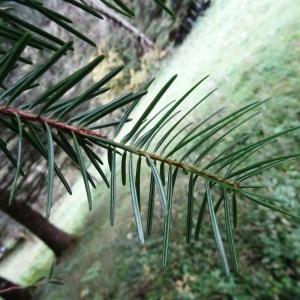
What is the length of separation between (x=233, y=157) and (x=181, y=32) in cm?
802

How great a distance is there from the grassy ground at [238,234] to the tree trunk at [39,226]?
0.19m

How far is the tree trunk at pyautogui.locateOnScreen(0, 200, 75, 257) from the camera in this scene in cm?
376

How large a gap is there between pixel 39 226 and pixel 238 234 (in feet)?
8.01

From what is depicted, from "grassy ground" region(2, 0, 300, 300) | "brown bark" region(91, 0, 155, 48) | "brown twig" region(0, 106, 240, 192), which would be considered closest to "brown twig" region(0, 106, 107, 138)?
"brown twig" region(0, 106, 240, 192)

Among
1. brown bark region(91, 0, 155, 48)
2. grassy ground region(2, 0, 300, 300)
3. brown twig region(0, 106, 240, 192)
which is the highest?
brown bark region(91, 0, 155, 48)

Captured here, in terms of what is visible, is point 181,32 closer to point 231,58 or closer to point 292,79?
point 231,58

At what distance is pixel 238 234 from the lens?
8.20 ft

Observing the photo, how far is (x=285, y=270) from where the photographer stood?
7.06ft

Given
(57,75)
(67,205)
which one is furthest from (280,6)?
(67,205)

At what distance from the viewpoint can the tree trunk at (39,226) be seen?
12.3 feet

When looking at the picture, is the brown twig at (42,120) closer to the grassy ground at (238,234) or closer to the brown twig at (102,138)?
the brown twig at (102,138)

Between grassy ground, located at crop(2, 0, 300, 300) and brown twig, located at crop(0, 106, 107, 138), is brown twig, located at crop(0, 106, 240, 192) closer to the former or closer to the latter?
brown twig, located at crop(0, 106, 107, 138)

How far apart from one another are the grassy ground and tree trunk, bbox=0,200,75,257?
0.19 metres

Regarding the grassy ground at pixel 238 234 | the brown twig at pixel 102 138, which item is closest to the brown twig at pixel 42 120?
the brown twig at pixel 102 138
